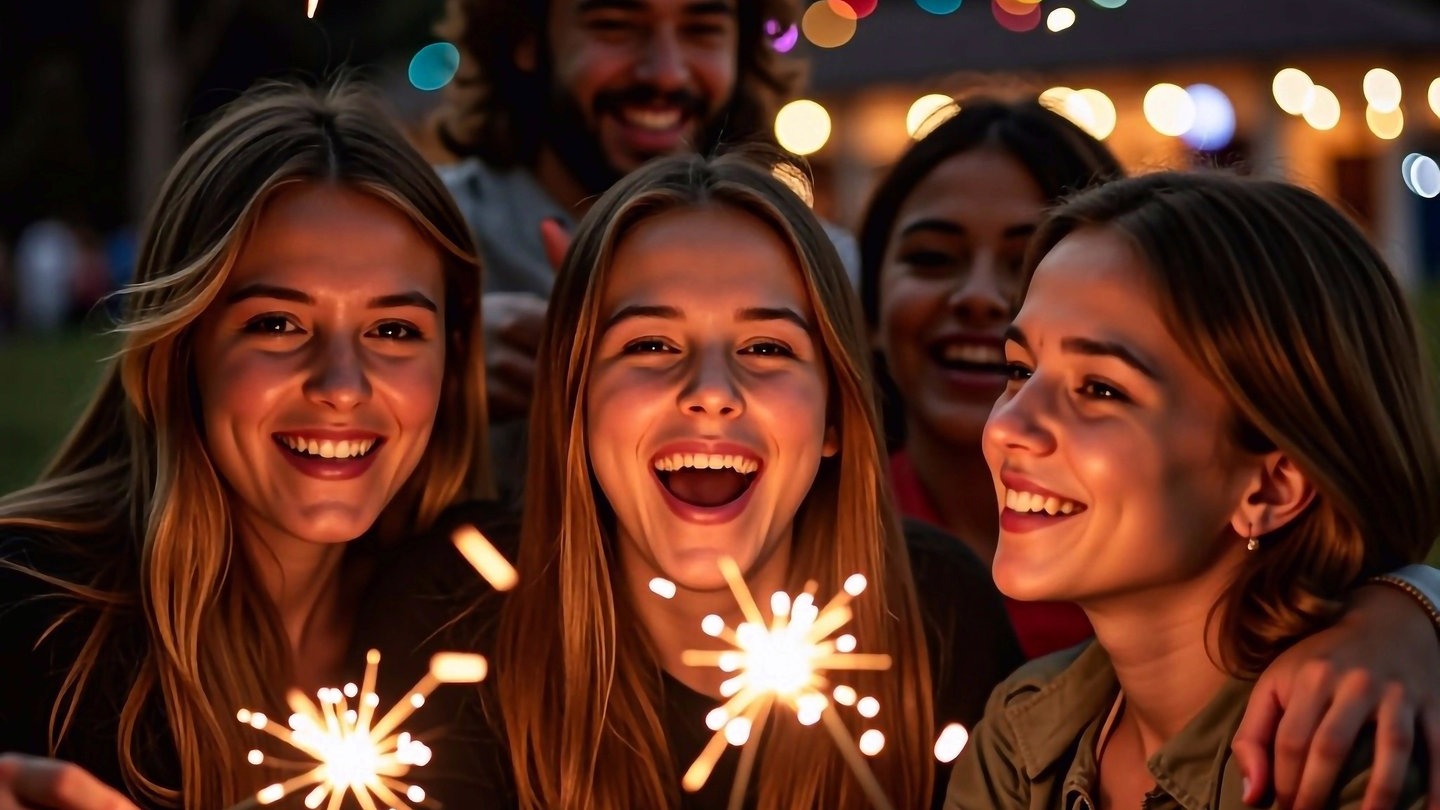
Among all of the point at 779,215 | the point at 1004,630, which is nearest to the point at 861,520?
the point at 1004,630

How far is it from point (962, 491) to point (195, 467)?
1796 millimetres

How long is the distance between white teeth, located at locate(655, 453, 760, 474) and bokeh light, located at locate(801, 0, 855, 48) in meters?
16.6

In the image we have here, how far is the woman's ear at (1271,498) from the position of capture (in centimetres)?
268

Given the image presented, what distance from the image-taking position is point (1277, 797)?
244cm

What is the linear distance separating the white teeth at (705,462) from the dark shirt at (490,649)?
0.44 metres

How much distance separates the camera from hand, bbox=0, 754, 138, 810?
255cm

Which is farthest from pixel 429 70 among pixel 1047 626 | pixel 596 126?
pixel 1047 626

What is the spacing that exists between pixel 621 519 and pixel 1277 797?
1249 mm

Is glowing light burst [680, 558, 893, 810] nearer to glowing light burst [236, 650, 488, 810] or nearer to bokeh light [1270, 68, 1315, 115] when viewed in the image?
glowing light burst [236, 650, 488, 810]

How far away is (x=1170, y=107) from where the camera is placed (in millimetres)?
18078

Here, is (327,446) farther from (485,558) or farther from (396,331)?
(485,558)

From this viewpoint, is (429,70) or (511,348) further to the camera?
(429,70)

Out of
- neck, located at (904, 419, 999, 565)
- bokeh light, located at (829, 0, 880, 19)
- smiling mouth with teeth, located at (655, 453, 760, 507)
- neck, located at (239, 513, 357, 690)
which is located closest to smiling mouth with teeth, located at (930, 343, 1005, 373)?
neck, located at (904, 419, 999, 565)

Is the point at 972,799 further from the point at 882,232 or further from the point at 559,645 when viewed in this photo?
the point at 882,232
